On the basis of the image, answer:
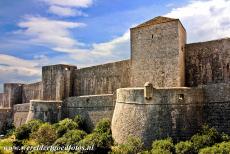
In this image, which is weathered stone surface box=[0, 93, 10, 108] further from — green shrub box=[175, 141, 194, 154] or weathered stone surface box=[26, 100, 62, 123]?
green shrub box=[175, 141, 194, 154]

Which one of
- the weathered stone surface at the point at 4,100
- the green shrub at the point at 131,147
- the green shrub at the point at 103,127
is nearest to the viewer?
the green shrub at the point at 131,147

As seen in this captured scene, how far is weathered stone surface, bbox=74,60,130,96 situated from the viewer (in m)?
28.6

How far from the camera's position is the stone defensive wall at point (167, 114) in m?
19.7

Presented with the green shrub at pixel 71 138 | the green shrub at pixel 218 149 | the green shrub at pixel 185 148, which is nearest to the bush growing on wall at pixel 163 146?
the green shrub at pixel 185 148

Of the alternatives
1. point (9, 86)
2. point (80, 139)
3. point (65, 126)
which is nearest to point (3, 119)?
point (9, 86)

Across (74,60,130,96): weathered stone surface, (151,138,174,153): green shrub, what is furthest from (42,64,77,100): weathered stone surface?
(151,138,174,153): green shrub

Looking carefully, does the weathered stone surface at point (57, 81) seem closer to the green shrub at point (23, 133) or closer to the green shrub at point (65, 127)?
the green shrub at point (23, 133)

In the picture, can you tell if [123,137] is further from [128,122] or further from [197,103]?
[197,103]

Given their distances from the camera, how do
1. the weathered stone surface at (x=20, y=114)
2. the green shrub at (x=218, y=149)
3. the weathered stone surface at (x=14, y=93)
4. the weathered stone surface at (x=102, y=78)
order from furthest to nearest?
1. the weathered stone surface at (x=14, y=93)
2. the weathered stone surface at (x=20, y=114)
3. the weathered stone surface at (x=102, y=78)
4. the green shrub at (x=218, y=149)

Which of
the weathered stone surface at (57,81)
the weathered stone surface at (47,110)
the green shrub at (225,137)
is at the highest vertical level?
the weathered stone surface at (57,81)

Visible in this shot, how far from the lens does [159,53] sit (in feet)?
81.2

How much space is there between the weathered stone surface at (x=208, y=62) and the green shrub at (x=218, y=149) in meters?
6.51

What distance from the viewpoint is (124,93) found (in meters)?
22.0

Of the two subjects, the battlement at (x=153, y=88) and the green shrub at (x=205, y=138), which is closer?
the green shrub at (x=205, y=138)
